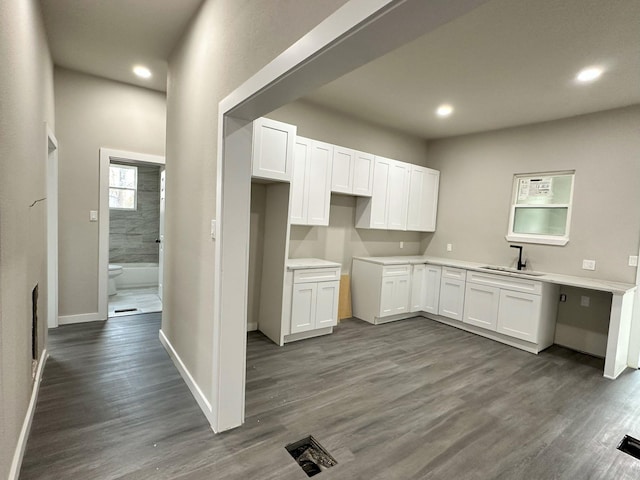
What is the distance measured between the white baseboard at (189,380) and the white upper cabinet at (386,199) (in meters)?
2.81

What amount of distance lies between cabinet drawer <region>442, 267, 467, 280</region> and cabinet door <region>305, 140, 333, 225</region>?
6.25 ft

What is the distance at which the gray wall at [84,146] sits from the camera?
3.61m

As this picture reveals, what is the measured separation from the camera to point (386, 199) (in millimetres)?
4582

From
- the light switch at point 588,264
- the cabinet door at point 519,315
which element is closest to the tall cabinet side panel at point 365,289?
the cabinet door at point 519,315

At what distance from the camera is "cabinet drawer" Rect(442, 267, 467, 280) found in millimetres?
4305

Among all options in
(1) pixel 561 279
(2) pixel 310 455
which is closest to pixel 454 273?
(1) pixel 561 279

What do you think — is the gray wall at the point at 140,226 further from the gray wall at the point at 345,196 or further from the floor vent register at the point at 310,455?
the floor vent register at the point at 310,455

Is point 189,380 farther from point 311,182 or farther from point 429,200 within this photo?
point 429,200

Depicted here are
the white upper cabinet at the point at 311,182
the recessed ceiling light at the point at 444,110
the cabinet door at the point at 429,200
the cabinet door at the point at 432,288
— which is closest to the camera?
the white upper cabinet at the point at 311,182

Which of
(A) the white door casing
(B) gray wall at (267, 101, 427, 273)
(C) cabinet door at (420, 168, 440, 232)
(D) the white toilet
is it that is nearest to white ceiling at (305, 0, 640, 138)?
(B) gray wall at (267, 101, 427, 273)

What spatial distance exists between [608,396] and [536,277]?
1.24 meters

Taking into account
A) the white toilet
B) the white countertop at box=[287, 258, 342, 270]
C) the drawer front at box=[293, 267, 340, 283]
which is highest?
the white countertop at box=[287, 258, 342, 270]

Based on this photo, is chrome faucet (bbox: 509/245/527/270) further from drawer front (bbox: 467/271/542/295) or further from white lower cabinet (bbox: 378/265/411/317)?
white lower cabinet (bbox: 378/265/411/317)

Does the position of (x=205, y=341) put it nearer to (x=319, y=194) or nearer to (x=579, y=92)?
(x=319, y=194)
